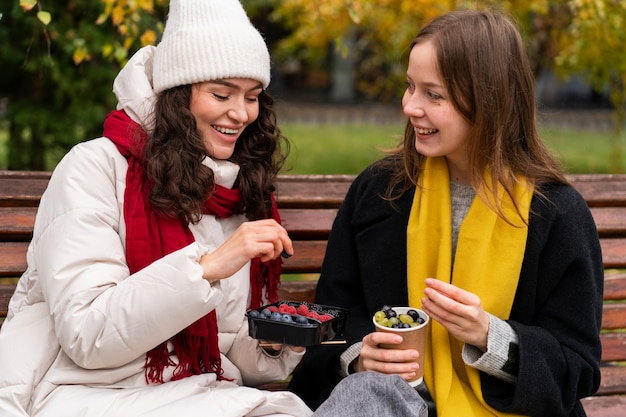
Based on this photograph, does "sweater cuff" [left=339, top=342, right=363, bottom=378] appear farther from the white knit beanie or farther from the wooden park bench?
the white knit beanie

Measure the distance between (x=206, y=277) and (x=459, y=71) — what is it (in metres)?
0.99

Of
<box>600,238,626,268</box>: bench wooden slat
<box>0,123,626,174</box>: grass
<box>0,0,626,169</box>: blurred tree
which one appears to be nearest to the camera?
<box>600,238,626,268</box>: bench wooden slat

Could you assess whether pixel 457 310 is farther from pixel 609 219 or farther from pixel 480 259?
pixel 609 219

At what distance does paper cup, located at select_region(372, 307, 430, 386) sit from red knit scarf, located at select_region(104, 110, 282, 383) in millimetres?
554

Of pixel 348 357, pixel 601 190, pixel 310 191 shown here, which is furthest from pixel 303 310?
pixel 601 190

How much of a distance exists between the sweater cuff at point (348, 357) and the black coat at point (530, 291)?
0.03m

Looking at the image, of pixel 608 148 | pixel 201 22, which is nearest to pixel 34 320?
pixel 201 22

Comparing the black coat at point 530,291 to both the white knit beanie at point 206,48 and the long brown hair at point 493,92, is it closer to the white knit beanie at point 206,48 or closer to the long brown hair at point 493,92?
the long brown hair at point 493,92

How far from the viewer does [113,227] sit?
2.63 m

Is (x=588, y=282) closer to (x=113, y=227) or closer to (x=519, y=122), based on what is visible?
(x=519, y=122)

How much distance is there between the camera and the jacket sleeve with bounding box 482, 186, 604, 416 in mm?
2658

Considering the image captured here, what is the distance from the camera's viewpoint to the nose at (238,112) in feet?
9.02

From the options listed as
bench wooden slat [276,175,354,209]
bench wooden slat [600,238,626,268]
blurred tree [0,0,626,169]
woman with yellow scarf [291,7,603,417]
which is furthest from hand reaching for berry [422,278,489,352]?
blurred tree [0,0,626,169]

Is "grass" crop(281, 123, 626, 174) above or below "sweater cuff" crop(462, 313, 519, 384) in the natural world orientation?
below
